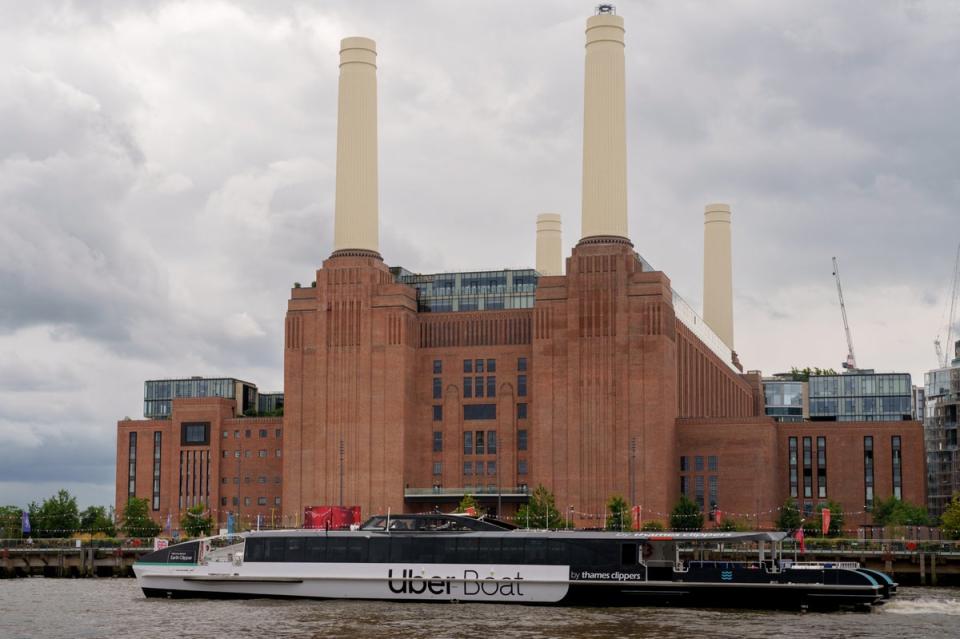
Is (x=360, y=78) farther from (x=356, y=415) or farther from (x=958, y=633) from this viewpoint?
(x=958, y=633)

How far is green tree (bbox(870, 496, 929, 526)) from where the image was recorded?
168 meters

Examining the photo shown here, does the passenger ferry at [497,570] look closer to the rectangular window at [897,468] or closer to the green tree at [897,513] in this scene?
the green tree at [897,513]

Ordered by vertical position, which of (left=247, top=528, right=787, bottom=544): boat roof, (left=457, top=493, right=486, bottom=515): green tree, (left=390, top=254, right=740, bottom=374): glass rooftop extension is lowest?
(left=247, top=528, right=787, bottom=544): boat roof

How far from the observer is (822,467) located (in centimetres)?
18600

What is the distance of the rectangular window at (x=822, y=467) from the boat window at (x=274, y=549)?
4234 inches

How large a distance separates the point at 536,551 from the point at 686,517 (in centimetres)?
7782

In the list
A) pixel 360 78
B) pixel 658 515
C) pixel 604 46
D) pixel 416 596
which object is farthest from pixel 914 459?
pixel 416 596

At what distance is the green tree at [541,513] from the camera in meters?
155

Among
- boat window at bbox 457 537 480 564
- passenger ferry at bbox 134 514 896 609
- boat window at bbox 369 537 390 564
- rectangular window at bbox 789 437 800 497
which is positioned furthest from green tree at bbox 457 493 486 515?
boat window at bbox 457 537 480 564

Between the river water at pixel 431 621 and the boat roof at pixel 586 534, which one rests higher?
the boat roof at pixel 586 534

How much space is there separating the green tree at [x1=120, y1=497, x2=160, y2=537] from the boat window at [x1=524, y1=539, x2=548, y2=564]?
100371mm

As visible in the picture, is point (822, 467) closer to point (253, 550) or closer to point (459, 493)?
point (459, 493)

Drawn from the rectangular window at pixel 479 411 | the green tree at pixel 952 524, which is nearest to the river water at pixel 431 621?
the green tree at pixel 952 524

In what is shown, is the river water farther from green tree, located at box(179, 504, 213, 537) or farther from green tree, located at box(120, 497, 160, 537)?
green tree, located at box(120, 497, 160, 537)
